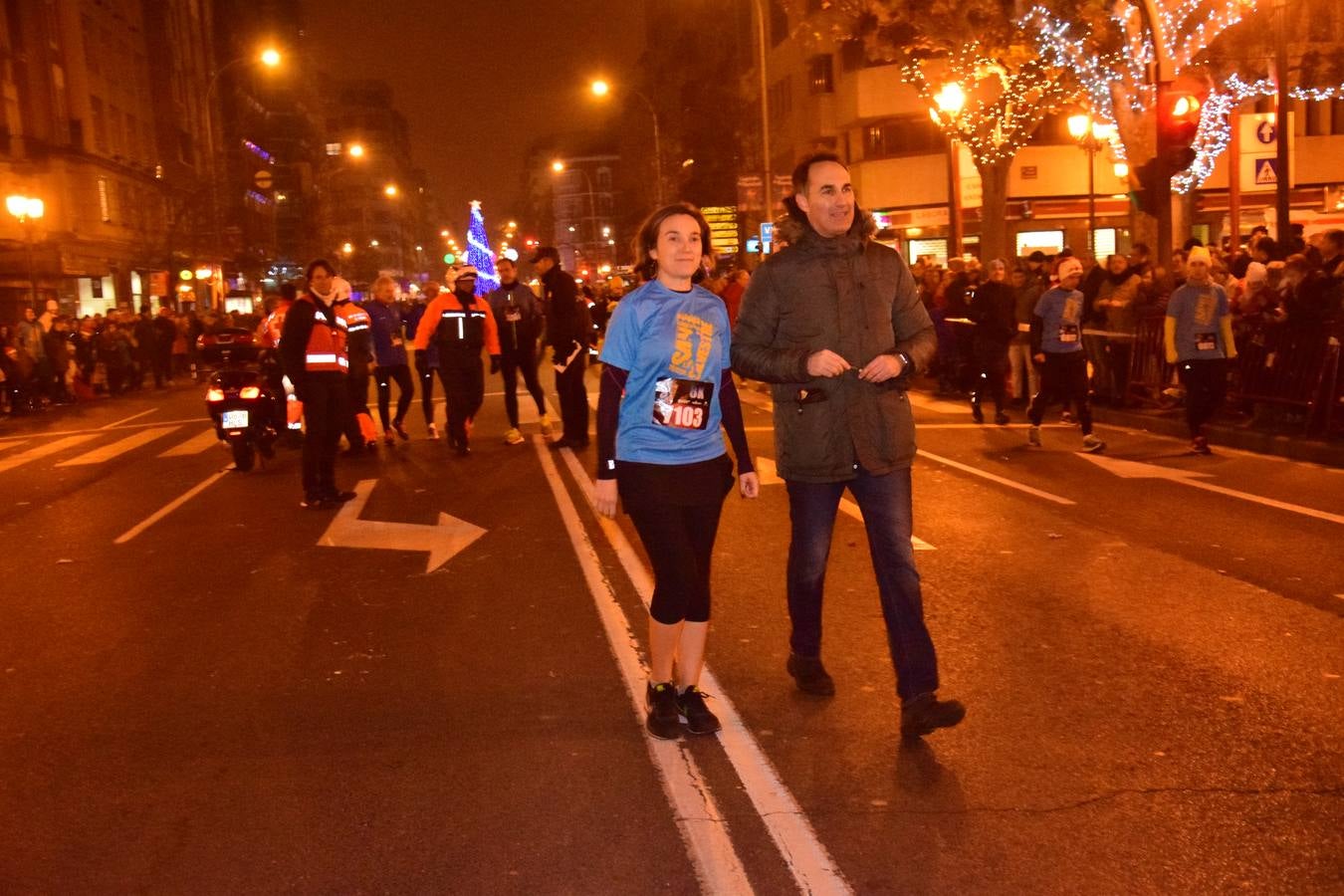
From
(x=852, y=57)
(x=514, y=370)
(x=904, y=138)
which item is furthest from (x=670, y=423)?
(x=852, y=57)

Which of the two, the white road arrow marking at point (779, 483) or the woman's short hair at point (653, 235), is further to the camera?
the white road arrow marking at point (779, 483)

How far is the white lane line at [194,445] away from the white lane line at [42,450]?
163 cm

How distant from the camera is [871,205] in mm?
47531

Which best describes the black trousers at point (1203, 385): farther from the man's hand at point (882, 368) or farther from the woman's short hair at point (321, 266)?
the man's hand at point (882, 368)

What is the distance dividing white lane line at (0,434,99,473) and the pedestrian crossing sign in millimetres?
16616

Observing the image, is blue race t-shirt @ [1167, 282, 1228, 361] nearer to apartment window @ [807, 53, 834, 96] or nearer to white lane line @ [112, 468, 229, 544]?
white lane line @ [112, 468, 229, 544]

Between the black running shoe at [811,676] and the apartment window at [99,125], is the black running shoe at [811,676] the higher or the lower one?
the lower one

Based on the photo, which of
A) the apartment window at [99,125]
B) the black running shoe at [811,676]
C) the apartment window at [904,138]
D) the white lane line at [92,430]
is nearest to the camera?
the black running shoe at [811,676]

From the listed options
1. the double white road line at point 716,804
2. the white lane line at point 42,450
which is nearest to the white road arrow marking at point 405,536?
the double white road line at point 716,804

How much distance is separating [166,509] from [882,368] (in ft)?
27.9

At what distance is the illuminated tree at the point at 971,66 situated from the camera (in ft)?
78.9

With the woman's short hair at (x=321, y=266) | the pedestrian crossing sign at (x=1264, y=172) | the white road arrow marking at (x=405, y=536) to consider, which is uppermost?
the pedestrian crossing sign at (x=1264, y=172)

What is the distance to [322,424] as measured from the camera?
1116cm

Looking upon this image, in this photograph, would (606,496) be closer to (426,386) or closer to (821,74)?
(426,386)
